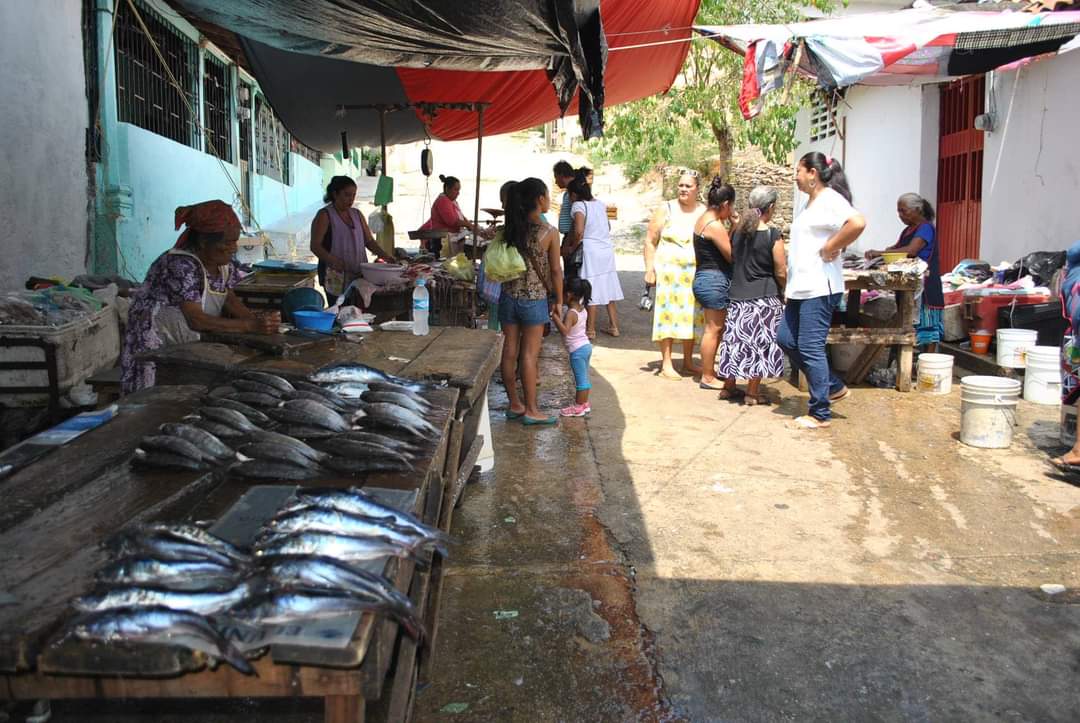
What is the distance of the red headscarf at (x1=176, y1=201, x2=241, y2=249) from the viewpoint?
456 centimetres

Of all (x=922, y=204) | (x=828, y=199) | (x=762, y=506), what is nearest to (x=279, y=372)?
(x=762, y=506)

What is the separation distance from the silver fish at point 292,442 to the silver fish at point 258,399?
508 mm

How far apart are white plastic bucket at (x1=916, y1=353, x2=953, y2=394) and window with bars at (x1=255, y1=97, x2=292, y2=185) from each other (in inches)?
465

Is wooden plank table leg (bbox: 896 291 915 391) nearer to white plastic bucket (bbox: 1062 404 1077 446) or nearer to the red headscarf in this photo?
white plastic bucket (bbox: 1062 404 1077 446)

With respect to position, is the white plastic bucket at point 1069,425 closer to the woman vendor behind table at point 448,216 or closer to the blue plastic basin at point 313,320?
the blue plastic basin at point 313,320

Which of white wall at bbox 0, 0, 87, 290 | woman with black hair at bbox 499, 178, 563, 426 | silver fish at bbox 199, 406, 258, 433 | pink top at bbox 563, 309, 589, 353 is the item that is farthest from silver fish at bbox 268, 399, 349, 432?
white wall at bbox 0, 0, 87, 290

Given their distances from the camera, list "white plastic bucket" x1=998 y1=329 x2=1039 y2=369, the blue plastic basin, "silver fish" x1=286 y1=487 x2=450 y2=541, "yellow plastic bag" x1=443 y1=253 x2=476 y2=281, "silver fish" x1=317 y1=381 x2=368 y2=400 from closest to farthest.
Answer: "silver fish" x1=286 y1=487 x2=450 y2=541 < "silver fish" x1=317 y1=381 x2=368 y2=400 < the blue plastic basin < "white plastic bucket" x1=998 y1=329 x2=1039 y2=369 < "yellow plastic bag" x1=443 y1=253 x2=476 y2=281

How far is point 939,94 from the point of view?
1196 cm

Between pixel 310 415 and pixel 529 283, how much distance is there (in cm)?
313

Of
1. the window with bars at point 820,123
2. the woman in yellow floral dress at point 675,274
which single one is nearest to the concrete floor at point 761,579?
the woman in yellow floral dress at point 675,274

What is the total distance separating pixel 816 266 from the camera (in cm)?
627

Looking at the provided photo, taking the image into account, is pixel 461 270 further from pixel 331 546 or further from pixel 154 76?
pixel 331 546

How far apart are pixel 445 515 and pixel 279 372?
1032 mm

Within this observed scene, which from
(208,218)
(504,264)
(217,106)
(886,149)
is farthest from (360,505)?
(886,149)
